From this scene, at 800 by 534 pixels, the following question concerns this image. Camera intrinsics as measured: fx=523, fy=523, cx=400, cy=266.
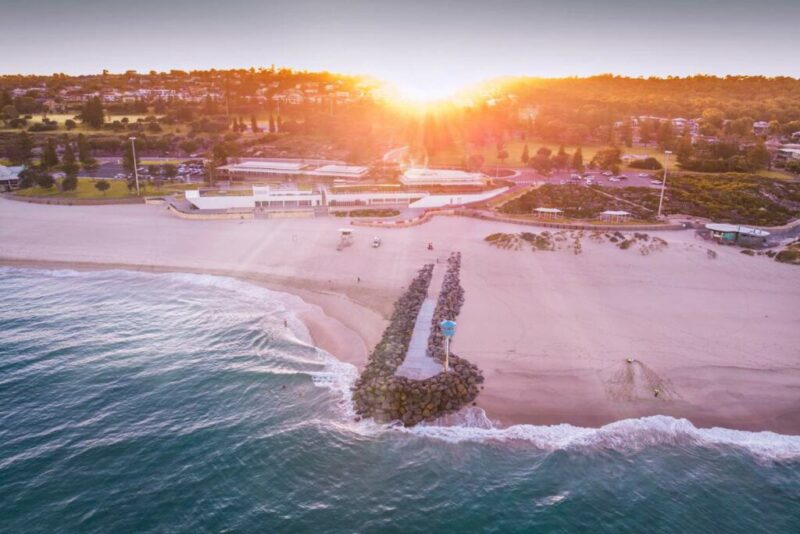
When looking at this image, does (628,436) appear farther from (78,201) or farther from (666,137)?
(666,137)

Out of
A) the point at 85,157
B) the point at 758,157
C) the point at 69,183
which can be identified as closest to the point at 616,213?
the point at 758,157

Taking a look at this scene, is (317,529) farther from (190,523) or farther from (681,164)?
(681,164)

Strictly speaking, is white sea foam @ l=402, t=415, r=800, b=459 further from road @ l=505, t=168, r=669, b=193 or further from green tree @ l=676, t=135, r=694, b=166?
green tree @ l=676, t=135, r=694, b=166

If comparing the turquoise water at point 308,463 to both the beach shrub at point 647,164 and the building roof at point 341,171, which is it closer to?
the building roof at point 341,171

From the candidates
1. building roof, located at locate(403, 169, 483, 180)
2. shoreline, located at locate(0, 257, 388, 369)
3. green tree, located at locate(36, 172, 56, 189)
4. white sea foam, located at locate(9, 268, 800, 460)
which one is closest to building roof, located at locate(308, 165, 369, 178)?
building roof, located at locate(403, 169, 483, 180)

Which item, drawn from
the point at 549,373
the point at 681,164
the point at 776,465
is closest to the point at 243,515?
the point at 549,373

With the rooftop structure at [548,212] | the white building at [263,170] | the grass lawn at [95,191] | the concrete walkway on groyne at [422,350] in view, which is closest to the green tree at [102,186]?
the grass lawn at [95,191]
